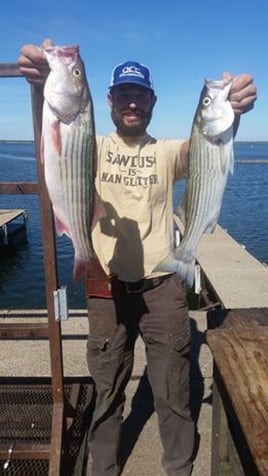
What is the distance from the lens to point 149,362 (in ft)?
10.8

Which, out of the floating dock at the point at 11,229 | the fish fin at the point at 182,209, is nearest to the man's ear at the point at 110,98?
the fish fin at the point at 182,209

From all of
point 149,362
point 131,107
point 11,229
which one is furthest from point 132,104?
point 11,229

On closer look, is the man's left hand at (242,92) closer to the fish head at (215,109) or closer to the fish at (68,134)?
the fish head at (215,109)

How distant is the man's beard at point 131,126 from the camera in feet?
9.75

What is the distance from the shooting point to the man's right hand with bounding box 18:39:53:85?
2.36 m

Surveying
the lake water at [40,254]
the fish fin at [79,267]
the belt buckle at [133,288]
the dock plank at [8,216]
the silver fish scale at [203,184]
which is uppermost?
the silver fish scale at [203,184]

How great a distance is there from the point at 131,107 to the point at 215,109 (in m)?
0.71

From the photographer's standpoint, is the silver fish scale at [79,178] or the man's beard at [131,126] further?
the man's beard at [131,126]

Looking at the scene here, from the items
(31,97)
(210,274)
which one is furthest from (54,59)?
(210,274)

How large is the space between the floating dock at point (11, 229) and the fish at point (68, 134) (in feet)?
58.8

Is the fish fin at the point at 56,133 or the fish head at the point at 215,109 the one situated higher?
the fish head at the point at 215,109

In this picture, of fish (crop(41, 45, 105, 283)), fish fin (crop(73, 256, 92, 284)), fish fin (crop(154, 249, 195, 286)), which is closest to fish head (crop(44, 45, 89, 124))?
fish (crop(41, 45, 105, 283))

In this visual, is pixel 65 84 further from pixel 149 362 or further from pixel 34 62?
pixel 149 362

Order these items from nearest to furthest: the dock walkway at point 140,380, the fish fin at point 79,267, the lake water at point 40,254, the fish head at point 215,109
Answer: the fish head at point 215,109 → the fish fin at point 79,267 → the dock walkway at point 140,380 → the lake water at point 40,254
